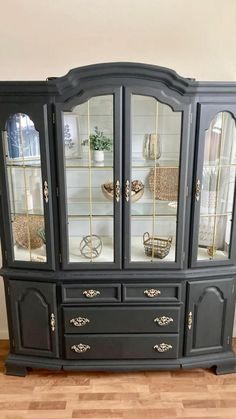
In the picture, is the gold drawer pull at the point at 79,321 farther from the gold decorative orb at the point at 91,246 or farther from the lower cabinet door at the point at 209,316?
the lower cabinet door at the point at 209,316

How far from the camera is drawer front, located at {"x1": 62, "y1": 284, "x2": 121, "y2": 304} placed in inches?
83.0

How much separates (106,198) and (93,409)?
1256mm

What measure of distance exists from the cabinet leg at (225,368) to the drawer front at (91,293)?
2.80 ft

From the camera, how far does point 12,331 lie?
2.22 m

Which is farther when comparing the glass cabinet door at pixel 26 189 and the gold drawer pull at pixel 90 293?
the gold drawer pull at pixel 90 293

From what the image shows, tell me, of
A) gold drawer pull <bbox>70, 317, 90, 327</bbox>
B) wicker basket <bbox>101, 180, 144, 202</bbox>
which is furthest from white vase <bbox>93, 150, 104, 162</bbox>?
gold drawer pull <bbox>70, 317, 90, 327</bbox>

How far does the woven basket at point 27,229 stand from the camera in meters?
2.10

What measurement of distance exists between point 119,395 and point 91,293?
2.16ft

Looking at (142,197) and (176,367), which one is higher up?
(142,197)

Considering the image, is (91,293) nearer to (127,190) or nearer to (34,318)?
(34,318)

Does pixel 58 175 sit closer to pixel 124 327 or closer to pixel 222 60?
pixel 124 327

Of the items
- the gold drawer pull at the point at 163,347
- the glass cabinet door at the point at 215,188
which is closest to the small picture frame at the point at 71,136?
the glass cabinet door at the point at 215,188

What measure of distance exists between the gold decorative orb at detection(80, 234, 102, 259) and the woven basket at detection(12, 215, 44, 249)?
0.27 meters

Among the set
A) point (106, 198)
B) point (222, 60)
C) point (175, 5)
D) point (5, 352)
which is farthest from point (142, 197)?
point (5, 352)
